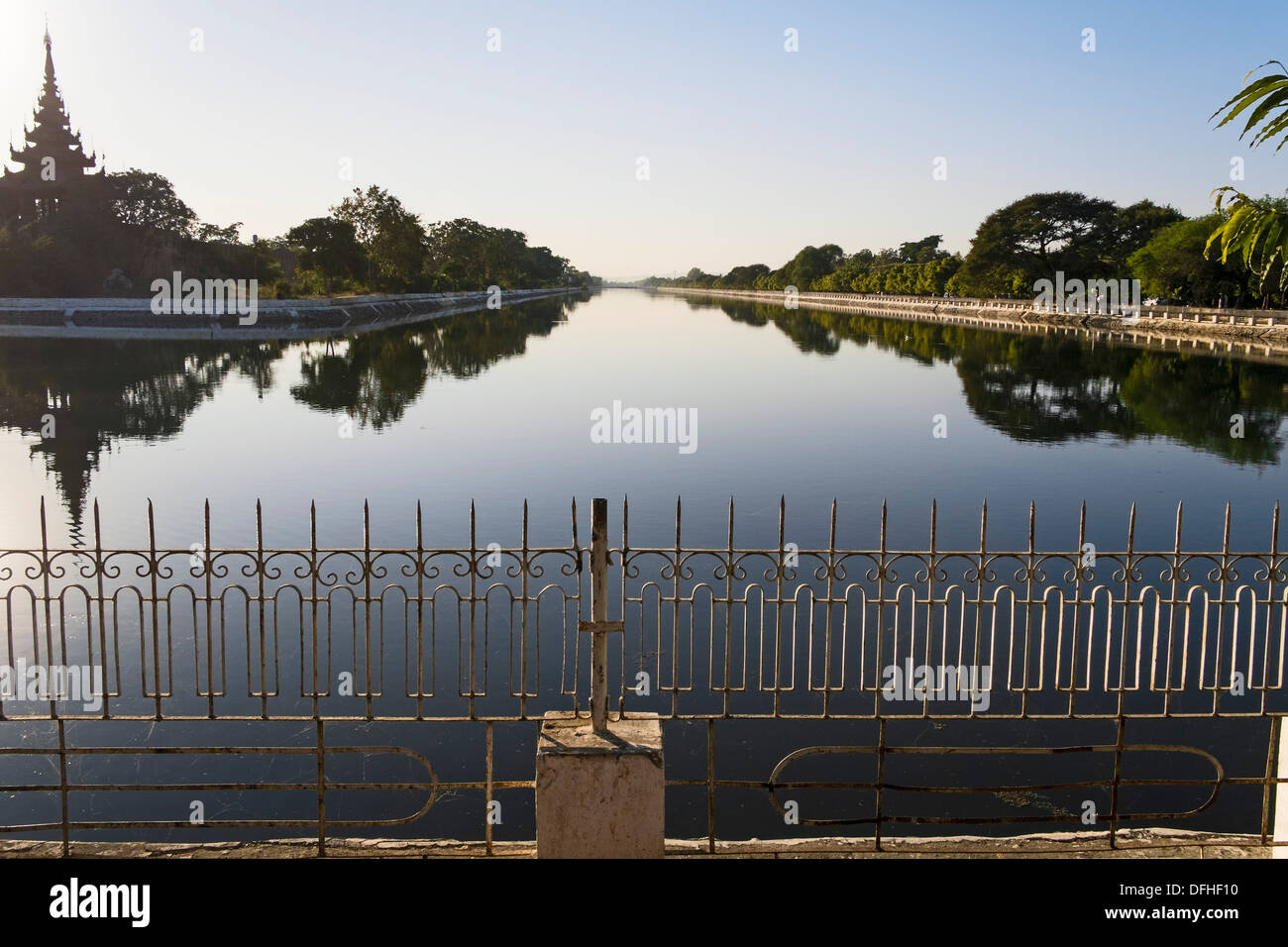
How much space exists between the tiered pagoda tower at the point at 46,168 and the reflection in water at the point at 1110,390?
172ft

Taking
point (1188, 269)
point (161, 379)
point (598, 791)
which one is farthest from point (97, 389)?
point (1188, 269)

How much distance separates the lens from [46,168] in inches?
2852

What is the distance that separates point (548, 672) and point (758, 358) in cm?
4762

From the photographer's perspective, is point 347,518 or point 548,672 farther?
point 347,518

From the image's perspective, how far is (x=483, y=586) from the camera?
48.4 ft

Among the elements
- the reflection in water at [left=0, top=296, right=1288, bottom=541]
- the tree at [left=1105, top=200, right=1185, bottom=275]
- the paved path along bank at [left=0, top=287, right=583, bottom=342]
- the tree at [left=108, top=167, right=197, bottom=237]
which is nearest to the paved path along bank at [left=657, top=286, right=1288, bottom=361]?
the reflection in water at [left=0, top=296, right=1288, bottom=541]

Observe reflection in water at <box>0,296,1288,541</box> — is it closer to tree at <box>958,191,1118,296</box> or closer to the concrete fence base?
the concrete fence base

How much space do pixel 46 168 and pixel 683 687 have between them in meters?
77.6

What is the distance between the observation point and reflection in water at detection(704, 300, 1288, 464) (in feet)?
106

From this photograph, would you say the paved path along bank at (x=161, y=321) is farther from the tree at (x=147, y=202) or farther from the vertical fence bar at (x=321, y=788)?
the vertical fence bar at (x=321, y=788)
